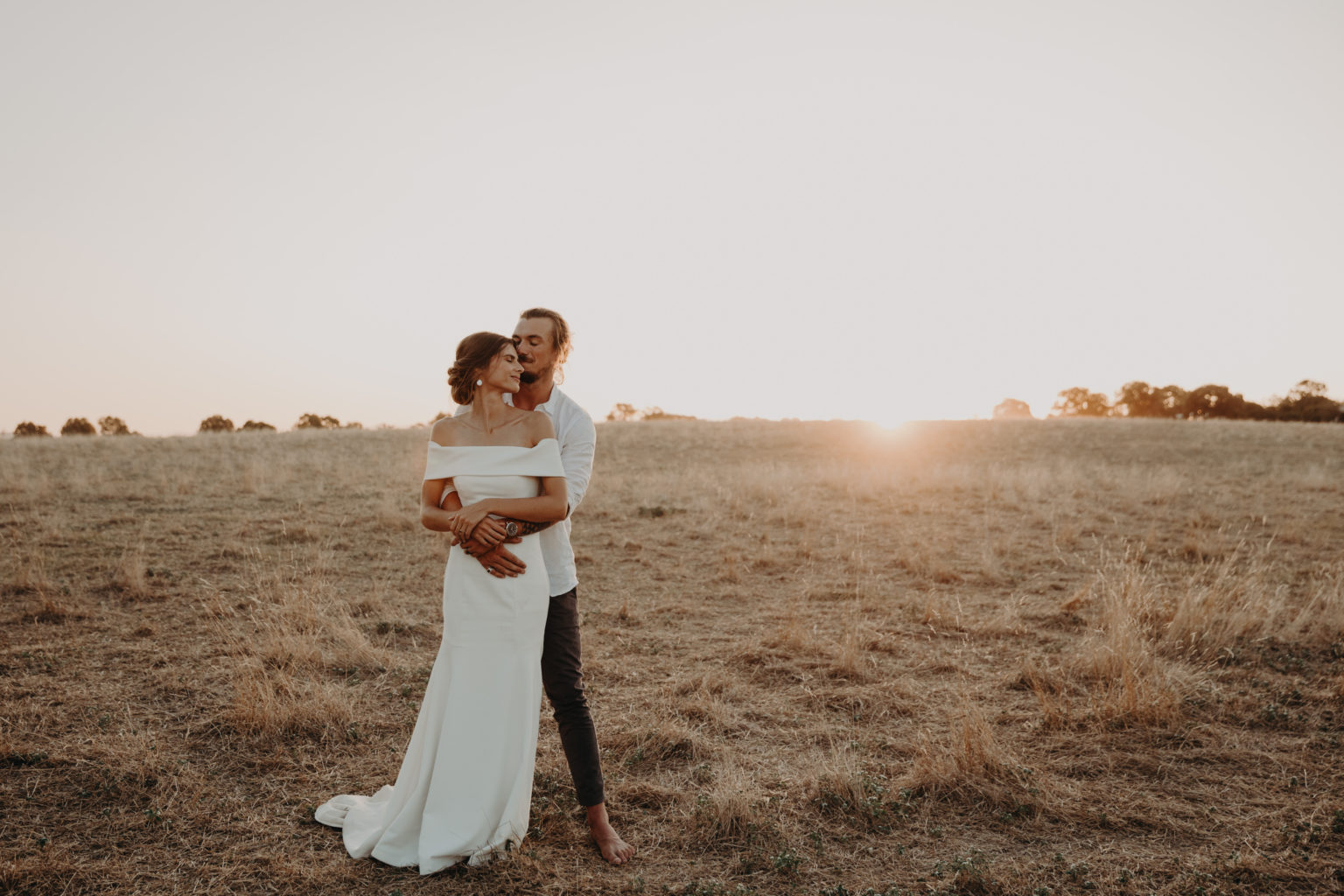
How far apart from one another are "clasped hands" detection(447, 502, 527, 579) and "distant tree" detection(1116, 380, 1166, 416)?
6695cm

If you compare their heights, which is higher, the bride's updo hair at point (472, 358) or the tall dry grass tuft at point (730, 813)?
the bride's updo hair at point (472, 358)

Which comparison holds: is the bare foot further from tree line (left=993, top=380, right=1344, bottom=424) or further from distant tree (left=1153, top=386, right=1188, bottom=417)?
distant tree (left=1153, top=386, right=1188, bottom=417)

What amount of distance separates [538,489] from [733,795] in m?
2.12

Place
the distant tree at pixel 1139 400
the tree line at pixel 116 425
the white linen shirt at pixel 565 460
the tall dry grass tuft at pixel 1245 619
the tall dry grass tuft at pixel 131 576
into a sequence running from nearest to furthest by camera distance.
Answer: the white linen shirt at pixel 565 460 < the tall dry grass tuft at pixel 1245 619 < the tall dry grass tuft at pixel 131 576 < the tree line at pixel 116 425 < the distant tree at pixel 1139 400

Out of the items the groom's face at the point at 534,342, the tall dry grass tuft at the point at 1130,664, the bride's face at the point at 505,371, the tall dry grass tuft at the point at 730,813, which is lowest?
the tall dry grass tuft at the point at 730,813

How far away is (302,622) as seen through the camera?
7.27 meters

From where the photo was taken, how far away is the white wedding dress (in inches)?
144

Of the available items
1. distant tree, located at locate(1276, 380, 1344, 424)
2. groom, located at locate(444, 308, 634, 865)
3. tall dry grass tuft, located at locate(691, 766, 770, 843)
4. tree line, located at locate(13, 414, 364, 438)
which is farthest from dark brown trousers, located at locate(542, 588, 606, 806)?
distant tree, located at locate(1276, 380, 1344, 424)

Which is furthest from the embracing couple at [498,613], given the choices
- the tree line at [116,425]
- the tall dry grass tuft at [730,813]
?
the tree line at [116,425]

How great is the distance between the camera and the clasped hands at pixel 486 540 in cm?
352

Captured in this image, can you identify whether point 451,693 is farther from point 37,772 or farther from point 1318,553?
point 1318,553

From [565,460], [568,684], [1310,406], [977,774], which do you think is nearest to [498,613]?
[568,684]

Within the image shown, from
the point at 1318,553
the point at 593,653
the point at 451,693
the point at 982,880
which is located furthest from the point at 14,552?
the point at 1318,553

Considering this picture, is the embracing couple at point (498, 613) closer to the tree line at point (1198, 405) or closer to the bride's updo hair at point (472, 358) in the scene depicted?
the bride's updo hair at point (472, 358)
